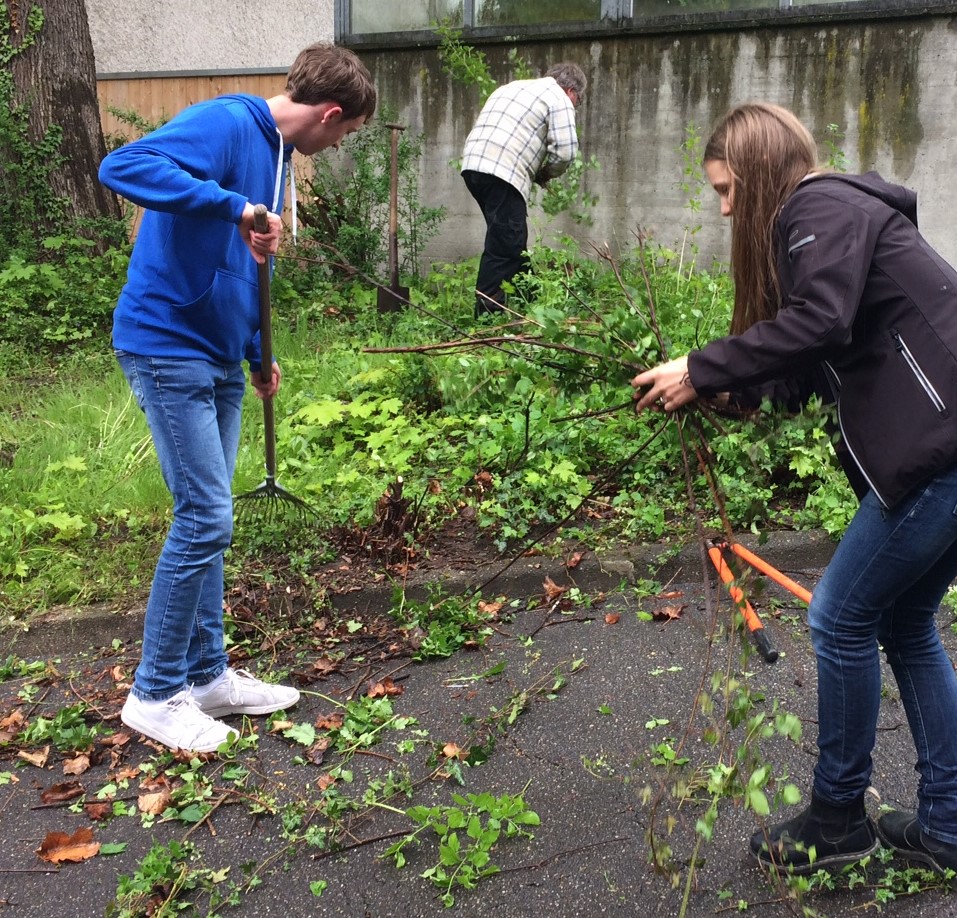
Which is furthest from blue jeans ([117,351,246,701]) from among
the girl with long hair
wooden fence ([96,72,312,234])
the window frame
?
wooden fence ([96,72,312,234])

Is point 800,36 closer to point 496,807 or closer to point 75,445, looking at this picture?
point 75,445

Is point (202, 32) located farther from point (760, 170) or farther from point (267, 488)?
point (760, 170)

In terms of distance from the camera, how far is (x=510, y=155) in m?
6.54

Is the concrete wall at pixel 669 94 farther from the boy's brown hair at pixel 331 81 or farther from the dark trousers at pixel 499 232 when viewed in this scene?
the boy's brown hair at pixel 331 81

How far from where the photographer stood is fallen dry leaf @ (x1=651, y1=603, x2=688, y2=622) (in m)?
3.71

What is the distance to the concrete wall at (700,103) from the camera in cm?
717

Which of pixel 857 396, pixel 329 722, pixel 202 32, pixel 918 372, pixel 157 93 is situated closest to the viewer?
pixel 918 372

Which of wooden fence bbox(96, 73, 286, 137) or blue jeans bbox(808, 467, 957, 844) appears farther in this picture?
wooden fence bbox(96, 73, 286, 137)

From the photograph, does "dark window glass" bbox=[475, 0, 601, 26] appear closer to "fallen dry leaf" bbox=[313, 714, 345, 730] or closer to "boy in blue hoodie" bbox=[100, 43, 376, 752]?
"boy in blue hoodie" bbox=[100, 43, 376, 752]

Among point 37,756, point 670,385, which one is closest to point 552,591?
point 670,385

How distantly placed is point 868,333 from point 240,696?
2318 mm

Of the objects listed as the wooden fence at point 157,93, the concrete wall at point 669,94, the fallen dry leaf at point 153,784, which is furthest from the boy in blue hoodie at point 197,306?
the wooden fence at point 157,93

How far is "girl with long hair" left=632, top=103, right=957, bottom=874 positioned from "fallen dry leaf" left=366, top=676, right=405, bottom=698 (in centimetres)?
138

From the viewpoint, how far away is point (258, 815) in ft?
8.86
